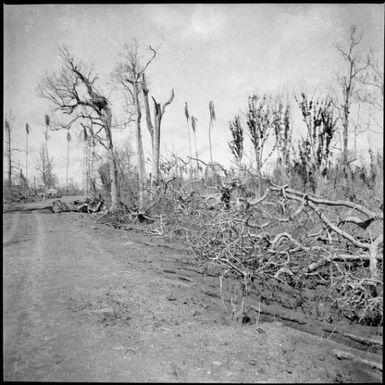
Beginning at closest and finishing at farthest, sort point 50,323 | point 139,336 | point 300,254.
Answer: point 139,336, point 50,323, point 300,254

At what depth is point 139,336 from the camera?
3631 millimetres

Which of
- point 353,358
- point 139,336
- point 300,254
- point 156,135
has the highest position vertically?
point 156,135

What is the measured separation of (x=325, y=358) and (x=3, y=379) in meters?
3.30

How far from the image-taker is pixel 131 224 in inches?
502

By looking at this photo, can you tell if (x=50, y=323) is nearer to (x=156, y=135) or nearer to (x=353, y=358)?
(x=353, y=358)

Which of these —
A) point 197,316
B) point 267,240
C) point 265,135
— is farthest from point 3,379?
point 265,135

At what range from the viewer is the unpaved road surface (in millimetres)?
2984

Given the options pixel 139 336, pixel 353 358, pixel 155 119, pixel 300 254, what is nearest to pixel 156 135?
pixel 155 119

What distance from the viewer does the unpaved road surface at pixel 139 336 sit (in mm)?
2984

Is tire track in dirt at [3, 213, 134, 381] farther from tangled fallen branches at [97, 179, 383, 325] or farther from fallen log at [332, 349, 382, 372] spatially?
fallen log at [332, 349, 382, 372]

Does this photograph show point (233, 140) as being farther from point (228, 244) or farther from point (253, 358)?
point (253, 358)

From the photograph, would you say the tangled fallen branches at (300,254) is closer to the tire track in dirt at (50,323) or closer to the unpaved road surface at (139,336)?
the unpaved road surface at (139,336)

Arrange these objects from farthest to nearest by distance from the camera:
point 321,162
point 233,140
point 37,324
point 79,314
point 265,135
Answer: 1. point 233,140
2. point 265,135
3. point 321,162
4. point 79,314
5. point 37,324

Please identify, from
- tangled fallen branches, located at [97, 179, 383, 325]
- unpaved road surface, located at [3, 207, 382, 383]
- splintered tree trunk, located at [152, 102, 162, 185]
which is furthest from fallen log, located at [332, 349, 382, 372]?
splintered tree trunk, located at [152, 102, 162, 185]
